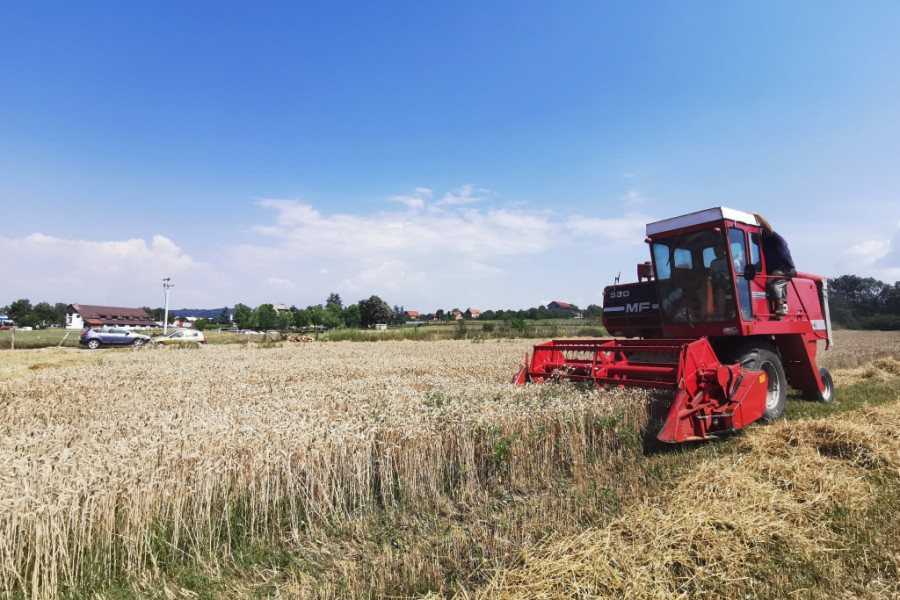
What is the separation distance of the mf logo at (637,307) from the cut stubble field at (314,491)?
3.85 m

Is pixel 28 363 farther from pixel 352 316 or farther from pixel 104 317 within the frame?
pixel 104 317

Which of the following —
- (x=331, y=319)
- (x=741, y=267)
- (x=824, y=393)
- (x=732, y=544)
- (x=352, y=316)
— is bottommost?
(x=732, y=544)

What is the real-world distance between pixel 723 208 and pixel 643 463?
14.9ft

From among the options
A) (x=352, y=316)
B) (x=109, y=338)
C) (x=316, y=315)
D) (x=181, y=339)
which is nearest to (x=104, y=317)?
(x=316, y=315)

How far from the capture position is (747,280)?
7.22 metres

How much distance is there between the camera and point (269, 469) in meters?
3.61

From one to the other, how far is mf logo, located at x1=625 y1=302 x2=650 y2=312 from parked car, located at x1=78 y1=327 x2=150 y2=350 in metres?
30.3

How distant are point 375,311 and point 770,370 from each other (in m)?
82.3

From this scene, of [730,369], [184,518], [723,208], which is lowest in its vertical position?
[184,518]

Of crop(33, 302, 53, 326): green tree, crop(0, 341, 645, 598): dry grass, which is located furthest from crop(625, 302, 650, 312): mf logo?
crop(33, 302, 53, 326): green tree

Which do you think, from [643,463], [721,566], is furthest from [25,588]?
[643,463]

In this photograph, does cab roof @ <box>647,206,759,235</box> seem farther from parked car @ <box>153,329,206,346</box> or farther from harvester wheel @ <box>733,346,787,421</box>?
parked car @ <box>153,329,206,346</box>

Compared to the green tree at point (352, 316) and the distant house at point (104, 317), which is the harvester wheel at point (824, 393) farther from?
the distant house at point (104, 317)

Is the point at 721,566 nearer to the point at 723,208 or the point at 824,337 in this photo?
the point at 723,208
